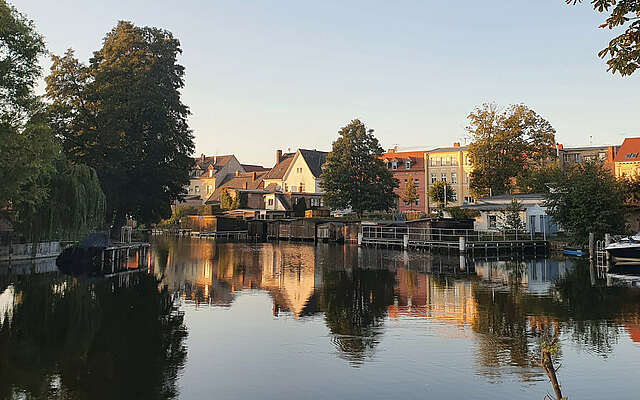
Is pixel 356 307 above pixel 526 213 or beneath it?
beneath

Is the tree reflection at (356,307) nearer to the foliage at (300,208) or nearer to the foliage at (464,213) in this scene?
the foliage at (464,213)

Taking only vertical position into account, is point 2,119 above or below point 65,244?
above

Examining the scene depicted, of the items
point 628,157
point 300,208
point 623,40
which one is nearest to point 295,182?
point 300,208

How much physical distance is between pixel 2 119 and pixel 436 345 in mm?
24420

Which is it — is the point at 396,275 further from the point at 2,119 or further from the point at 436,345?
the point at 2,119

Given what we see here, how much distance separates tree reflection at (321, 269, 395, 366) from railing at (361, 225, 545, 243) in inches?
784

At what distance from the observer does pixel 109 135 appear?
146 ft

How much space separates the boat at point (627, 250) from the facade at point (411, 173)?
6361cm

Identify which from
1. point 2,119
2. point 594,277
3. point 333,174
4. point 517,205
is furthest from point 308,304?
point 333,174

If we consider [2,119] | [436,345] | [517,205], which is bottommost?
[436,345]

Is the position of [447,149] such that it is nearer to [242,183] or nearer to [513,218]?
[242,183]

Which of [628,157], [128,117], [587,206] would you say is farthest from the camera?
[628,157]

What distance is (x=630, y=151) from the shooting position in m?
81.9

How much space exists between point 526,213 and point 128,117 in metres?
37.4
